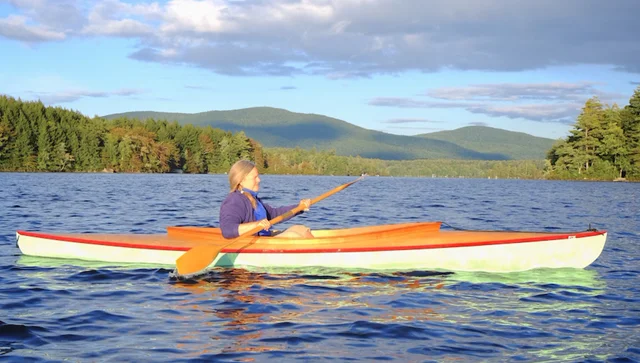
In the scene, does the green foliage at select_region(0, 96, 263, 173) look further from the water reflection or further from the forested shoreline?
the water reflection

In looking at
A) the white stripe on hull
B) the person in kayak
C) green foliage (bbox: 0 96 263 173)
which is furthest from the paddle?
green foliage (bbox: 0 96 263 173)

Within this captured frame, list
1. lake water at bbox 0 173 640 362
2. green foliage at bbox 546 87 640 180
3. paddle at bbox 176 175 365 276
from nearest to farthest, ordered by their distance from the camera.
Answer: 1. lake water at bbox 0 173 640 362
2. paddle at bbox 176 175 365 276
3. green foliage at bbox 546 87 640 180

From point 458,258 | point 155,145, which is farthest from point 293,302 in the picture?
point 155,145

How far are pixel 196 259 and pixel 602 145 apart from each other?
7767 centimetres

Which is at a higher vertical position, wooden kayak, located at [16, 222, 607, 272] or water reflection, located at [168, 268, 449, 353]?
wooden kayak, located at [16, 222, 607, 272]

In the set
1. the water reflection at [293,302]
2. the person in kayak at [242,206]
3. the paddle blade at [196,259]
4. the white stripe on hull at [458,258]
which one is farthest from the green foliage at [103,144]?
the water reflection at [293,302]

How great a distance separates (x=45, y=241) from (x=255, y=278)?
12.2ft

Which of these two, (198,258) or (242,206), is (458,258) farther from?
(198,258)

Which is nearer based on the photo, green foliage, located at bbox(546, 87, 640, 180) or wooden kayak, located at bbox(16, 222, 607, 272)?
wooden kayak, located at bbox(16, 222, 607, 272)

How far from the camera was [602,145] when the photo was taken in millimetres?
77188

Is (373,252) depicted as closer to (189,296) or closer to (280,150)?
(189,296)

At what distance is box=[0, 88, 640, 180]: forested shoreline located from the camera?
3012 inches

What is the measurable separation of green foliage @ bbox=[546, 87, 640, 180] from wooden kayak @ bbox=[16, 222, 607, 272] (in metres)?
72.7

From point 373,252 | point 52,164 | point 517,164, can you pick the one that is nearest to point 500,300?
point 373,252
